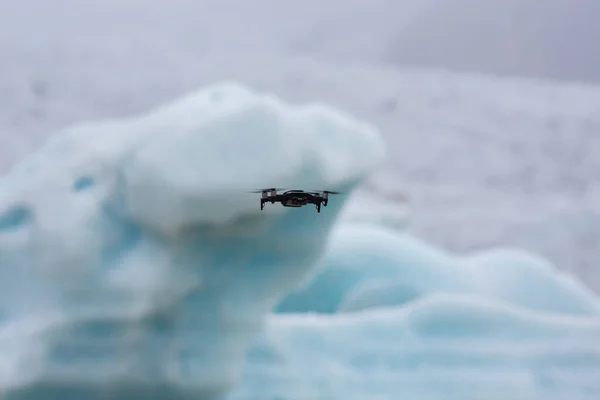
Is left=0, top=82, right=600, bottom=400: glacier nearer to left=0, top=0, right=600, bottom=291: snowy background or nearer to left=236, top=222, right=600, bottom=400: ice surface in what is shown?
left=236, top=222, right=600, bottom=400: ice surface

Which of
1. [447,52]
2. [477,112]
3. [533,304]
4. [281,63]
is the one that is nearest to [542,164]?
[477,112]

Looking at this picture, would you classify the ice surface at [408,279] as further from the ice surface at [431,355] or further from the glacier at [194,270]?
the glacier at [194,270]

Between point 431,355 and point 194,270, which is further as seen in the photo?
point 431,355

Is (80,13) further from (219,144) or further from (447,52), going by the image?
(219,144)

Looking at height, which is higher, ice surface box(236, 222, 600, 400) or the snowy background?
the snowy background

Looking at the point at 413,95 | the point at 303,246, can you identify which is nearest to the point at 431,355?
the point at 303,246

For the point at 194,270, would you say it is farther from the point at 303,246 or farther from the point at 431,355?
the point at 431,355

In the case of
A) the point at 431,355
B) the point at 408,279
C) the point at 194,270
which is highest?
the point at 408,279

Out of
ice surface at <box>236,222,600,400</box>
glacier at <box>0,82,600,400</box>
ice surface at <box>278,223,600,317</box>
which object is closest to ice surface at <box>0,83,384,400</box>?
glacier at <box>0,82,600,400</box>
